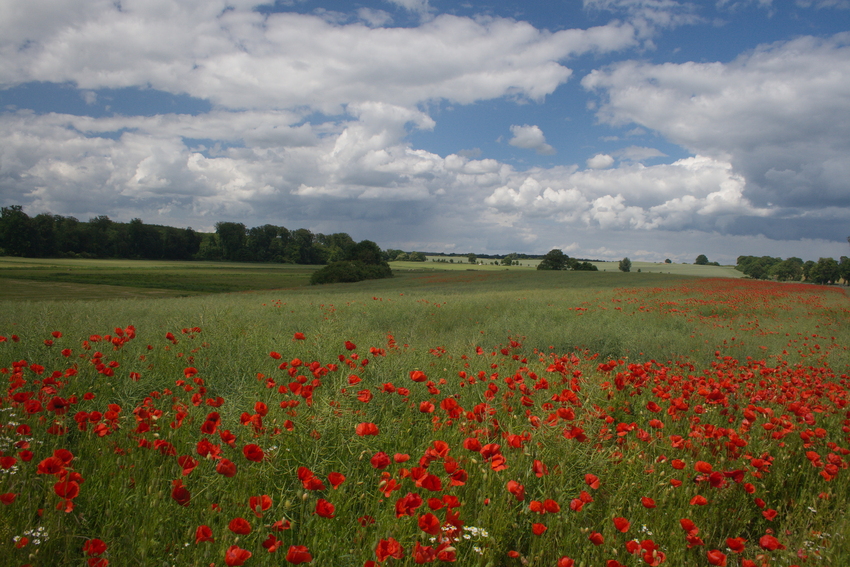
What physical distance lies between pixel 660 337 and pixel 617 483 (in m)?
8.46

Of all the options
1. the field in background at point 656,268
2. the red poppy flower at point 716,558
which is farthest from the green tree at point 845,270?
the red poppy flower at point 716,558

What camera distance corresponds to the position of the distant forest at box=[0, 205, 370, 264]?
193 ft

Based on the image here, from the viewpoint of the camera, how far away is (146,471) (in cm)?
260

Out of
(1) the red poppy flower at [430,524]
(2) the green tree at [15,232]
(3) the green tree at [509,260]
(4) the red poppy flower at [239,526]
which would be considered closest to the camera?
(4) the red poppy flower at [239,526]

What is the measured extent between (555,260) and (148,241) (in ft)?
262

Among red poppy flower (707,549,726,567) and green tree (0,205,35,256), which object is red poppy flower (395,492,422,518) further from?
green tree (0,205,35,256)

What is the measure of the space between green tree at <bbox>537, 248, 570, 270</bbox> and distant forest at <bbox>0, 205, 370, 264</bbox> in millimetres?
40240

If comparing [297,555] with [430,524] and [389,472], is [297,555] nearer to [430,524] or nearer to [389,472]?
[430,524]

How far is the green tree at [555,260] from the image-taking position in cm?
8669

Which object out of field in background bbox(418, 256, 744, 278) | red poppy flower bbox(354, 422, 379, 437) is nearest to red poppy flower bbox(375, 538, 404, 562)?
red poppy flower bbox(354, 422, 379, 437)

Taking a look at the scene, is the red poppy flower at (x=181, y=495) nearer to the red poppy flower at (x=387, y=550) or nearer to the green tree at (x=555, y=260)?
the red poppy flower at (x=387, y=550)

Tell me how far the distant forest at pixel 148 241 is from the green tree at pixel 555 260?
132ft

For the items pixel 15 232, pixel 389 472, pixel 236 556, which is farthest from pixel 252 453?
pixel 15 232

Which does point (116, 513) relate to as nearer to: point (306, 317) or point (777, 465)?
point (777, 465)
